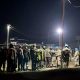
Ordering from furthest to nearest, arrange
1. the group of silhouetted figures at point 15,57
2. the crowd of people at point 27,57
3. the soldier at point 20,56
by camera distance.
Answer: the soldier at point 20,56, the crowd of people at point 27,57, the group of silhouetted figures at point 15,57

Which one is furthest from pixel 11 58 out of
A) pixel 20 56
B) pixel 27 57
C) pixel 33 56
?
pixel 33 56

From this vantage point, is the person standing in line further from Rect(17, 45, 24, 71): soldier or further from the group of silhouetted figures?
Rect(17, 45, 24, 71): soldier

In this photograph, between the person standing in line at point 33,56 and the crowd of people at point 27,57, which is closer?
the crowd of people at point 27,57

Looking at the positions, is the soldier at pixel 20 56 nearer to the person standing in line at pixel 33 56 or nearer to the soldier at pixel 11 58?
the soldier at pixel 11 58

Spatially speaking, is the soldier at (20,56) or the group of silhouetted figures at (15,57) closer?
the group of silhouetted figures at (15,57)

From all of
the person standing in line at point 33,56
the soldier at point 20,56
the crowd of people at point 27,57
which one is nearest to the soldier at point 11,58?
the crowd of people at point 27,57

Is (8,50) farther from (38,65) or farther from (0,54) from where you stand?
(38,65)

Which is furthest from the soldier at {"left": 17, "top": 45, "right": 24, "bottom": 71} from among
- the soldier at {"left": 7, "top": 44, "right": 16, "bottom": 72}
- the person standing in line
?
the person standing in line

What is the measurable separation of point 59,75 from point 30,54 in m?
10.9

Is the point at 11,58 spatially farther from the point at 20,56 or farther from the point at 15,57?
the point at 20,56

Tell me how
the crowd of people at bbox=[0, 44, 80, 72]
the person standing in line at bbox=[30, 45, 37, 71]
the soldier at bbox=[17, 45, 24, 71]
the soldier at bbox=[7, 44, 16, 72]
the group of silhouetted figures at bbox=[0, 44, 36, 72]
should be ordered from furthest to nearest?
the person standing in line at bbox=[30, 45, 37, 71] < the soldier at bbox=[17, 45, 24, 71] < the crowd of people at bbox=[0, 44, 80, 72] < the group of silhouetted figures at bbox=[0, 44, 36, 72] < the soldier at bbox=[7, 44, 16, 72]

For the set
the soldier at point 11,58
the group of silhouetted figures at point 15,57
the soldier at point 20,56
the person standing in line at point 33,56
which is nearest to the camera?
the soldier at point 11,58

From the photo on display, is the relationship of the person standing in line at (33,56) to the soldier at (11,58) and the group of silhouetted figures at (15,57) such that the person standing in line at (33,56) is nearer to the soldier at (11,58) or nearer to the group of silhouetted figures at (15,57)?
the group of silhouetted figures at (15,57)

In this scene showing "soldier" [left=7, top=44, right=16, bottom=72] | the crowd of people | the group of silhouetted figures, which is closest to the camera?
"soldier" [left=7, top=44, right=16, bottom=72]
